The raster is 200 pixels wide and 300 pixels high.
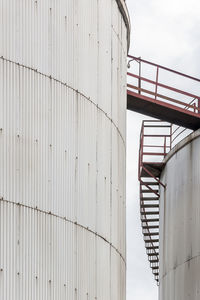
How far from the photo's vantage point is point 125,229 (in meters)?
27.4

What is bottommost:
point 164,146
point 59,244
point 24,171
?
point 59,244

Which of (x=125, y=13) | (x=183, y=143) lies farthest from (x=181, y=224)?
(x=125, y=13)

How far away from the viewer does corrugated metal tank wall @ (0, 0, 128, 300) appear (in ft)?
72.1

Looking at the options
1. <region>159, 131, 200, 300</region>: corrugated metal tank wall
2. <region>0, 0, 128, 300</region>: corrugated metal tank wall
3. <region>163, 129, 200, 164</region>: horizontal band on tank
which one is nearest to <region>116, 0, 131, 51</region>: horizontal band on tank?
<region>0, 0, 128, 300</region>: corrugated metal tank wall

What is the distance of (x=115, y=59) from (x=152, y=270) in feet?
50.5

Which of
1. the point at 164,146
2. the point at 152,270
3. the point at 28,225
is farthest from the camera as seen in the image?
the point at 152,270

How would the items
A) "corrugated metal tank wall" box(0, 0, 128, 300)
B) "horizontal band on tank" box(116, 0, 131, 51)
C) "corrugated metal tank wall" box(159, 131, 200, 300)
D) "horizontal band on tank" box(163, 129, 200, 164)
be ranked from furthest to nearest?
1. "horizontal band on tank" box(163, 129, 200, 164)
2. "corrugated metal tank wall" box(159, 131, 200, 300)
3. "horizontal band on tank" box(116, 0, 131, 51)
4. "corrugated metal tank wall" box(0, 0, 128, 300)

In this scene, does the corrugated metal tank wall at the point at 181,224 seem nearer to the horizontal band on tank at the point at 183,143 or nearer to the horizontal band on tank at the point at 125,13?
the horizontal band on tank at the point at 183,143

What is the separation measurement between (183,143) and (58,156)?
12.2 meters

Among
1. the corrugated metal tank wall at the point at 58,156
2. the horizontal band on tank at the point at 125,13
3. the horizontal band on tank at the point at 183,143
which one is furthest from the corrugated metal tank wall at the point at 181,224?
the corrugated metal tank wall at the point at 58,156

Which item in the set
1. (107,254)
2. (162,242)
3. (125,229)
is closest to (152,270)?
(162,242)

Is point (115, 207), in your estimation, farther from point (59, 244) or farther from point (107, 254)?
point (59, 244)

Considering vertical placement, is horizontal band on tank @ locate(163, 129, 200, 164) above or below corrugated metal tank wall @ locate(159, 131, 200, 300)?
above

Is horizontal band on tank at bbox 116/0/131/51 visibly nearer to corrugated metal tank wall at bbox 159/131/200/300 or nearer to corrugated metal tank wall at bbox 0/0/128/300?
corrugated metal tank wall at bbox 0/0/128/300
